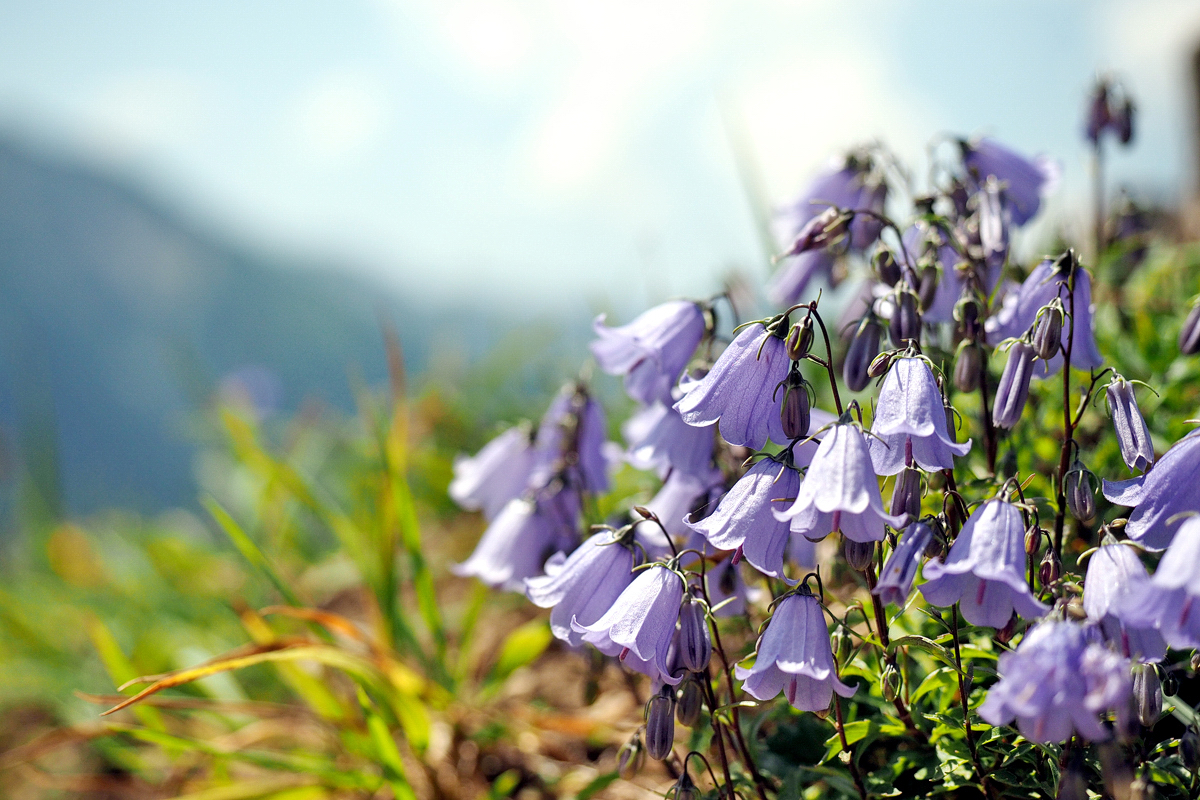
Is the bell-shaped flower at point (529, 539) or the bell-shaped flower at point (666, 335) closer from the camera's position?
the bell-shaped flower at point (666, 335)

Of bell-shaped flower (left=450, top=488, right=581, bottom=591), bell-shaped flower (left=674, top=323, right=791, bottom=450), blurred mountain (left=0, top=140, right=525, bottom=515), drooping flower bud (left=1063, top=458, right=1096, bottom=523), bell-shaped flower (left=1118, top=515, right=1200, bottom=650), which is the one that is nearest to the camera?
bell-shaped flower (left=1118, top=515, right=1200, bottom=650)

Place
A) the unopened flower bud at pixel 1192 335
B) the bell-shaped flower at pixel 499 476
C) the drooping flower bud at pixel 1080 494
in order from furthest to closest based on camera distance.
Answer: the bell-shaped flower at pixel 499 476, the unopened flower bud at pixel 1192 335, the drooping flower bud at pixel 1080 494

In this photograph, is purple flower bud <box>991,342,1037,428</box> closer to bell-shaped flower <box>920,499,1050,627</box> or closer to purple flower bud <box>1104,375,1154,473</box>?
purple flower bud <box>1104,375,1154,473</box>

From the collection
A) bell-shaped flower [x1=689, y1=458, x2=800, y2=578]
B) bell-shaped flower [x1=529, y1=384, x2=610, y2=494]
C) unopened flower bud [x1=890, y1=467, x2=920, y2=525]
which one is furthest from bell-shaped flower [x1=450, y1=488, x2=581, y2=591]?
unopened flower bud [x1=890, y1=467, x2=920, y2=525]

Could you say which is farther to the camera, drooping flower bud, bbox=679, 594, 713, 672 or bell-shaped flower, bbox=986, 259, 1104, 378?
bell-shaped flower, bbox=986, 259, 1104, 378

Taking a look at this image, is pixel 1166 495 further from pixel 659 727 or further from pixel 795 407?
pixel 659 727

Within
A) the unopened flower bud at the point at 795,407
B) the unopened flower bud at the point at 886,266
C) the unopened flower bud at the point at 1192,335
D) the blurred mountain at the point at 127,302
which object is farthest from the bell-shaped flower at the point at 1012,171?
the blurred mountain at the point at 127,302

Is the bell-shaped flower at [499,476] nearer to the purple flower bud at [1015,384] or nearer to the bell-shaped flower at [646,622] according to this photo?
the bell-shaped flower at [646,622]

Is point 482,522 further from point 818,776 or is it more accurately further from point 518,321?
point 818,776

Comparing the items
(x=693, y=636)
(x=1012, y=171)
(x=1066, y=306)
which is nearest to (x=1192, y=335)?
(x=1066, y=306)
